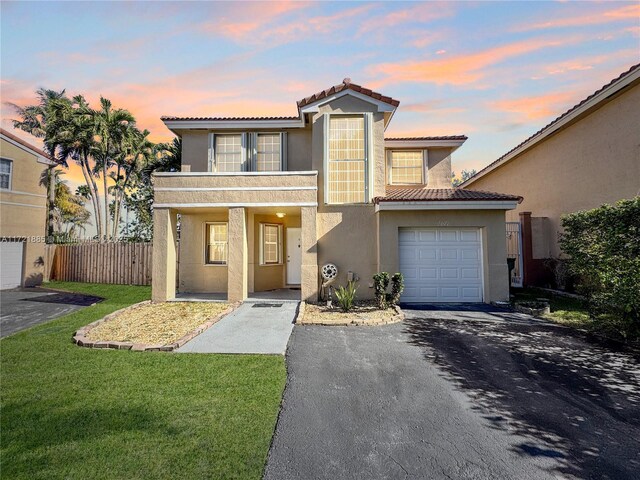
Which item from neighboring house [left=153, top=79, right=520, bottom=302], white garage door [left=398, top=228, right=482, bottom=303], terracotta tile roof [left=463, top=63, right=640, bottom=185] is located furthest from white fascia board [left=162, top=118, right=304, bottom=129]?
terracotta tile roof [left=463, top=63, right=640, bottom=185]

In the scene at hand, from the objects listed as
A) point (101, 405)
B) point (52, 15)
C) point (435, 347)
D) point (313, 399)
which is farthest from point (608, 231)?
point (52, 15)

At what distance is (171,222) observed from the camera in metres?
11.8

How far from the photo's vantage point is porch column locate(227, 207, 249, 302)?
1112 centimetres

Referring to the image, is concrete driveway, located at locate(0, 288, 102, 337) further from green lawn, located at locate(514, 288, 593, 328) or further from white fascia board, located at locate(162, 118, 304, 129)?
green lawn, located at locate(514, 288, 593, 328)

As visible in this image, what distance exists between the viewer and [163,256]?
11.4m

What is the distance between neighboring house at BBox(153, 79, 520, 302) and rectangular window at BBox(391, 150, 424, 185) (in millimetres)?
2234

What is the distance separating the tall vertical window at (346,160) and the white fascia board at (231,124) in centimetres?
179

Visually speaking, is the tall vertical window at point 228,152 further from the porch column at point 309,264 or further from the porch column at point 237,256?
the porch column at point 309,264

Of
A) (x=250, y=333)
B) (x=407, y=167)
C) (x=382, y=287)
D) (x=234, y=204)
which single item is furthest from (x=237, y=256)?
(x=407, y=167)

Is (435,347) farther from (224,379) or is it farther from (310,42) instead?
(310,42)

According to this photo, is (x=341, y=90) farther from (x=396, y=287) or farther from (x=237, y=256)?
(x=396, y=287)

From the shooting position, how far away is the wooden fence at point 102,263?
54.7ft

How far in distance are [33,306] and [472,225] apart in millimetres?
16268

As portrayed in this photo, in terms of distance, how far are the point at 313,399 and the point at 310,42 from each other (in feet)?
35.4
